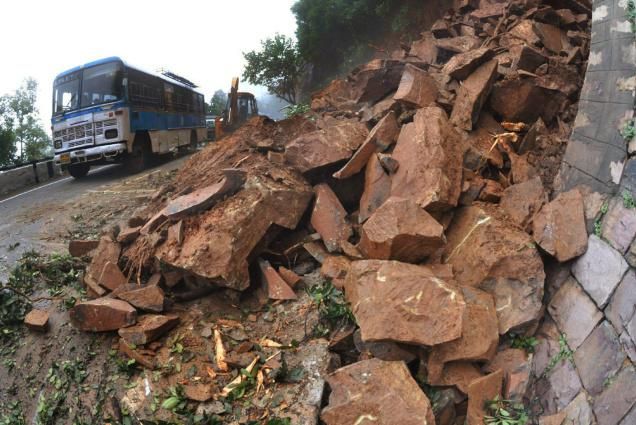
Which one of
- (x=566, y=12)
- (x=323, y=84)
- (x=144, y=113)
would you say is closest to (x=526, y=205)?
(x=566, y=12)

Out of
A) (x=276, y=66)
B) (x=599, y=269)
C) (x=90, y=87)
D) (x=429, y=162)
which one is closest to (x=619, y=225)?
(x=599, y=269)

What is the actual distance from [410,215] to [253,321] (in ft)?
5.95

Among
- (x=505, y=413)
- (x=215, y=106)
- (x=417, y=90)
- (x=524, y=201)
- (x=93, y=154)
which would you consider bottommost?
(x=505, y=413)

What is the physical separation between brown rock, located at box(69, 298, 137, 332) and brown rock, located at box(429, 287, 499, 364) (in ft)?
9.00

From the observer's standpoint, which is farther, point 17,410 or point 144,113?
point 144,113

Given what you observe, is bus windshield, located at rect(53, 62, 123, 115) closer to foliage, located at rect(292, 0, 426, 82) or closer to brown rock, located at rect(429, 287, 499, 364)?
foliage, located at rect(292, 0, 426, 82)

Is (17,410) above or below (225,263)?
below

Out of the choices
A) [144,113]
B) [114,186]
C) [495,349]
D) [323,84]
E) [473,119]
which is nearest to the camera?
[495,349]

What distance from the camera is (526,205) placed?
4.00 meters

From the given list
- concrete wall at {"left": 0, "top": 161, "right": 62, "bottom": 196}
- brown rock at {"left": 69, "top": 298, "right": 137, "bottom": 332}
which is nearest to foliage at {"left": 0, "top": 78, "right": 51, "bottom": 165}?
concrete wall at {"left": 0, "top": 161, "right": 62, "bottom": 196}

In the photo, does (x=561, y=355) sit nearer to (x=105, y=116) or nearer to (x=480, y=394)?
(x=480, y=394)

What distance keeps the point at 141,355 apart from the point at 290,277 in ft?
4.97

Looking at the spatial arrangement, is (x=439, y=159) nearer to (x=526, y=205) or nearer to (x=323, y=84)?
(x=526, y=205)

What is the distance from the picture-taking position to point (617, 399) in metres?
2.59
